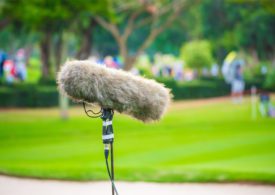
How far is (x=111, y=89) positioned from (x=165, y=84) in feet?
90.8

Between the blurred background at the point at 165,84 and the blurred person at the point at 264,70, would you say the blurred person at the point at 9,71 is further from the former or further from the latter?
the blurred person at the point at 264,70

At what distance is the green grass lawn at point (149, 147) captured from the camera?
12.5 metres

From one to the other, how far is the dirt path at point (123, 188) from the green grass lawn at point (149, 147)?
446 millimetres

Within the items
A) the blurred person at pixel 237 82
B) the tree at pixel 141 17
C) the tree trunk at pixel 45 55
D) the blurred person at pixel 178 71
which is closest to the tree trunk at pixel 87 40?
the tree at pixel 141 17

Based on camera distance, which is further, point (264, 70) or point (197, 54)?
point (197, 54)

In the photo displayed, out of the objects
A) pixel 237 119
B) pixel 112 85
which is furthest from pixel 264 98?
pixel 112 85

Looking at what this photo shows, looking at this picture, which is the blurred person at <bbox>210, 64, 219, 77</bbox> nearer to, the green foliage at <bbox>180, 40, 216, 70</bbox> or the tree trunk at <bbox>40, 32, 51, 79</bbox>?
the green foliage at <bbox>180, 40, 216, 70</bbox>

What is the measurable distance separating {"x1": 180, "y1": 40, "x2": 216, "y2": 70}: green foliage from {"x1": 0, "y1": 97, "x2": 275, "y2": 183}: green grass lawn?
7.17 metres

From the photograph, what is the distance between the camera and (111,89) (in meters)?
6.96

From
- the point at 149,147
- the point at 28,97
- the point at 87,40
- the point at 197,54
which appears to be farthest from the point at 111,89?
the point at 197,54

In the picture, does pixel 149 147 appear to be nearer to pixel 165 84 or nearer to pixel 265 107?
pixel 265 107

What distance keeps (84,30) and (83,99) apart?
34.3 metres

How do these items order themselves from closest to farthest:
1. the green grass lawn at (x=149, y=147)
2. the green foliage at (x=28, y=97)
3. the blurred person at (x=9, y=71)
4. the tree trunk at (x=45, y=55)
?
1. the green grass lawn at (x=149, y=147)
2. the green foliage at (x=28, y=97)
3. the blurred person at (x=9, y=71)
4. the tree trunk at (x=45, y=55)

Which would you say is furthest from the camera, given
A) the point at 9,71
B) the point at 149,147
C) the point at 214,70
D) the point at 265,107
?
the point at 214,70
